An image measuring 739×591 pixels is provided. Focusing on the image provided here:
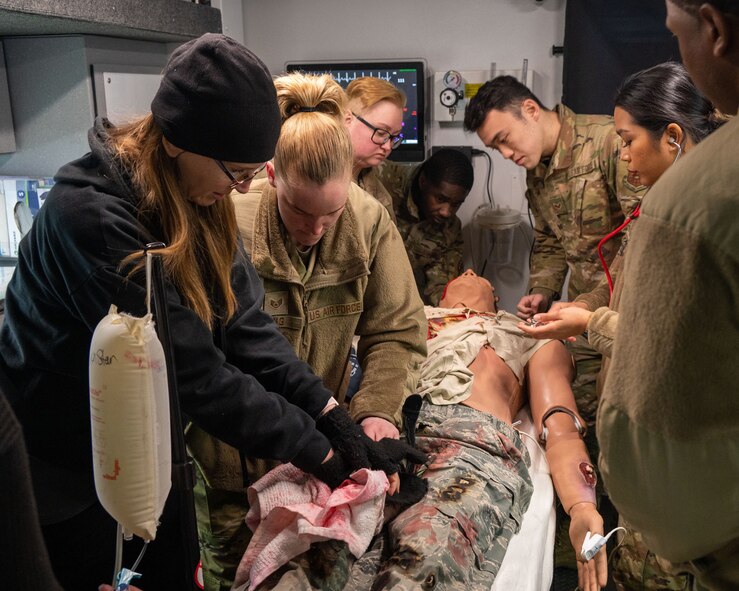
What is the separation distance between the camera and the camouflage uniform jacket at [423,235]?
3689 mm

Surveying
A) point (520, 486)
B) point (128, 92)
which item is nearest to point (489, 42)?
point (128, 92)

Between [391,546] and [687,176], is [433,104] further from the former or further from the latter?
[687,176]

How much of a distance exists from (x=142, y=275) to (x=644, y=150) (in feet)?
4.78

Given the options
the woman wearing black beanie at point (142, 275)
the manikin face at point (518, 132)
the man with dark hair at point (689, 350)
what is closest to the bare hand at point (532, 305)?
the manikin face at point (518, 132)

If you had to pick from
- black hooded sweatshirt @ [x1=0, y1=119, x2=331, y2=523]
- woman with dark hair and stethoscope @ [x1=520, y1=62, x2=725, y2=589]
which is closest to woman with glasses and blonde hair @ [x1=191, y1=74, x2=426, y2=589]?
black hooded sweatshirt @ [x1=0, y1=119, x2=331, y2=523]

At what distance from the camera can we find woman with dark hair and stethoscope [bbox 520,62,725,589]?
197cm

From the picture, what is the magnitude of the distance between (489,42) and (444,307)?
1338 millimetres

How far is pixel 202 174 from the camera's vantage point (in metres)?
1.36

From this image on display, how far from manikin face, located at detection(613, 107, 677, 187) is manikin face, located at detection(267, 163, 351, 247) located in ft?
2.87

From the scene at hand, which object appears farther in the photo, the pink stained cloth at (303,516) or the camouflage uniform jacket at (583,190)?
the camouflage uniform jacket at (583,190)

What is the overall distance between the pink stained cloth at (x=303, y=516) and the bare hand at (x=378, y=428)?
0.24 m

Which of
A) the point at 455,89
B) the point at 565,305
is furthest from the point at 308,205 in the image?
the point at 455,89

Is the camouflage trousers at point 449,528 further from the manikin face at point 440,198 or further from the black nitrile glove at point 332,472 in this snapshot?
the manikin face at point 440,198

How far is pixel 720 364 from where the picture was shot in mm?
837
